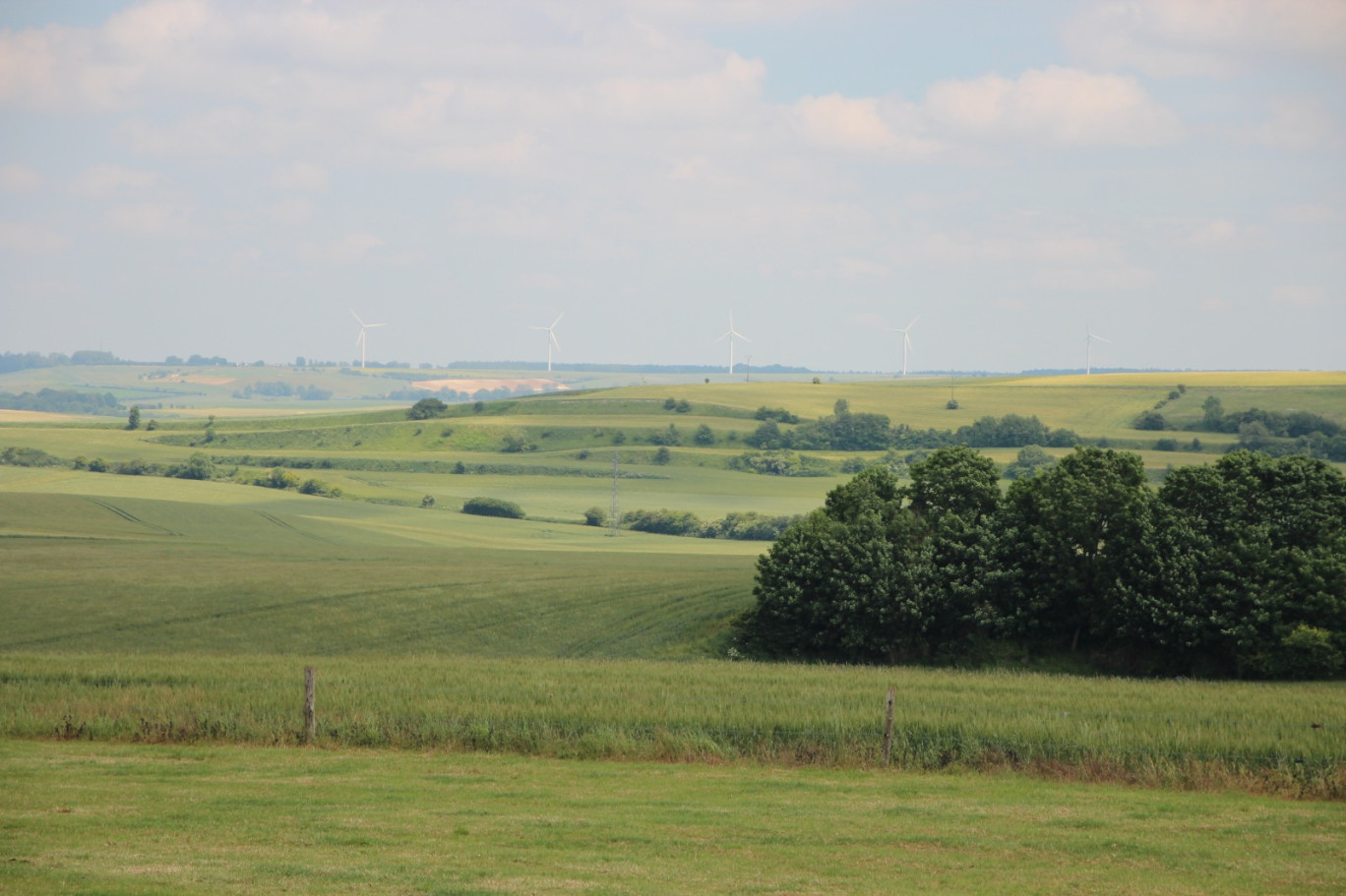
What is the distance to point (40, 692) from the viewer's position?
28469 mm

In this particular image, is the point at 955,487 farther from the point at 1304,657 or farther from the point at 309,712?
the point at 309,712

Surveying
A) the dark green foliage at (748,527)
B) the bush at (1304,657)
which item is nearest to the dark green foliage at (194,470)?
the dark green foliage at (748,527)

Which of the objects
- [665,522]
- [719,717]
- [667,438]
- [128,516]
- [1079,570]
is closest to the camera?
[719,717]

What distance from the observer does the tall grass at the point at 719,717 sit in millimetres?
22562

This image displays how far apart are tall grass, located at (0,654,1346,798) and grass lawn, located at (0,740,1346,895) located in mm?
1267

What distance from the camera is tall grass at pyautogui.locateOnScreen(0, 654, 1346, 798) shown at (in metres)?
22.6

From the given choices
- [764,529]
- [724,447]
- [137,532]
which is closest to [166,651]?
[137,532]

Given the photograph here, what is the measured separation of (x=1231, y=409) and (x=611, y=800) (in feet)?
542

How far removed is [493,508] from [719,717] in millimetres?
93970

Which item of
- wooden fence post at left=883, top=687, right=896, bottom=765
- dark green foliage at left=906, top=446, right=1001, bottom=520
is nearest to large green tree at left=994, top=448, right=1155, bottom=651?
dark green foliage at left=906, top=446, right=1001, bottom=520

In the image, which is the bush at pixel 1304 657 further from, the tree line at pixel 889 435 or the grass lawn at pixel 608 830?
the tree line at pixel 889 435

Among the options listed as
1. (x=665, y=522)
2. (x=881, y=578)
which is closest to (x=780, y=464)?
(x=665, y=522)

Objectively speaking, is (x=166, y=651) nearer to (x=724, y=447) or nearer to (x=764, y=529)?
(x=764, y=529)

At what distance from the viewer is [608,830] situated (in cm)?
1669
